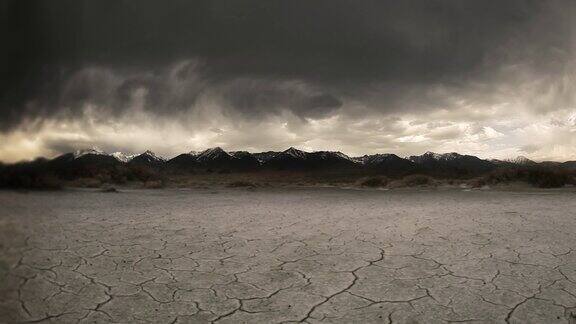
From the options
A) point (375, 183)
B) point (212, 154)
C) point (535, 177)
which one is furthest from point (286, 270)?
point (212, 154)

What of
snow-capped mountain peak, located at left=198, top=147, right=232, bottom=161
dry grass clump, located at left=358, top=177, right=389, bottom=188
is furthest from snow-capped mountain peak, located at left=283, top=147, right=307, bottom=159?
dry grass clump, located at left=358, top=177, right=389, bottom=188

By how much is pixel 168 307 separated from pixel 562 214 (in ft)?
21.5

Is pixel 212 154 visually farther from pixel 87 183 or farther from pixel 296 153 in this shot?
pixel 87 183

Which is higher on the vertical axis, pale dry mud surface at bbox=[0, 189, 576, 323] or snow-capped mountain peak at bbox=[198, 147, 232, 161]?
snow-capped mountain peak at bbox=[198, 147, 232, 161]

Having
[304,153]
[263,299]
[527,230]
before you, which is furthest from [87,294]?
[304,153]

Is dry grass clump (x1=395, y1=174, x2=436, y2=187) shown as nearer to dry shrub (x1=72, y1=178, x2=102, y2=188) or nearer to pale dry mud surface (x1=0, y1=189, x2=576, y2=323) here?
pale dry mud surface (x1=0, y1=189, x2=576, y2=323)

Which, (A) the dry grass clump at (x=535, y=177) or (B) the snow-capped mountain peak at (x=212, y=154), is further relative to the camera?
(B) the snow-capped mountain peak at (x=212, y=154)

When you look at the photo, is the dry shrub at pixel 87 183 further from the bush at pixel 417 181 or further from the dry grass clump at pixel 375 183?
the bush at pixel 417 181

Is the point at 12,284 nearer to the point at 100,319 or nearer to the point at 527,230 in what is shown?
the point at 100,319

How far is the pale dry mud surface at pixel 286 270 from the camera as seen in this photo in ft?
8.46

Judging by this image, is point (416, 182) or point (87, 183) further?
point (416, 182)

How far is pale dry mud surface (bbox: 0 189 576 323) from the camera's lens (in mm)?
2578

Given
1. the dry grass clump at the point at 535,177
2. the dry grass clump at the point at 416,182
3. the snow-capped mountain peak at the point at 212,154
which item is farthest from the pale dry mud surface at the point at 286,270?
the snow-capped mountain peak at the point at 212,154

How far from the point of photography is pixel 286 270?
11.7ft
